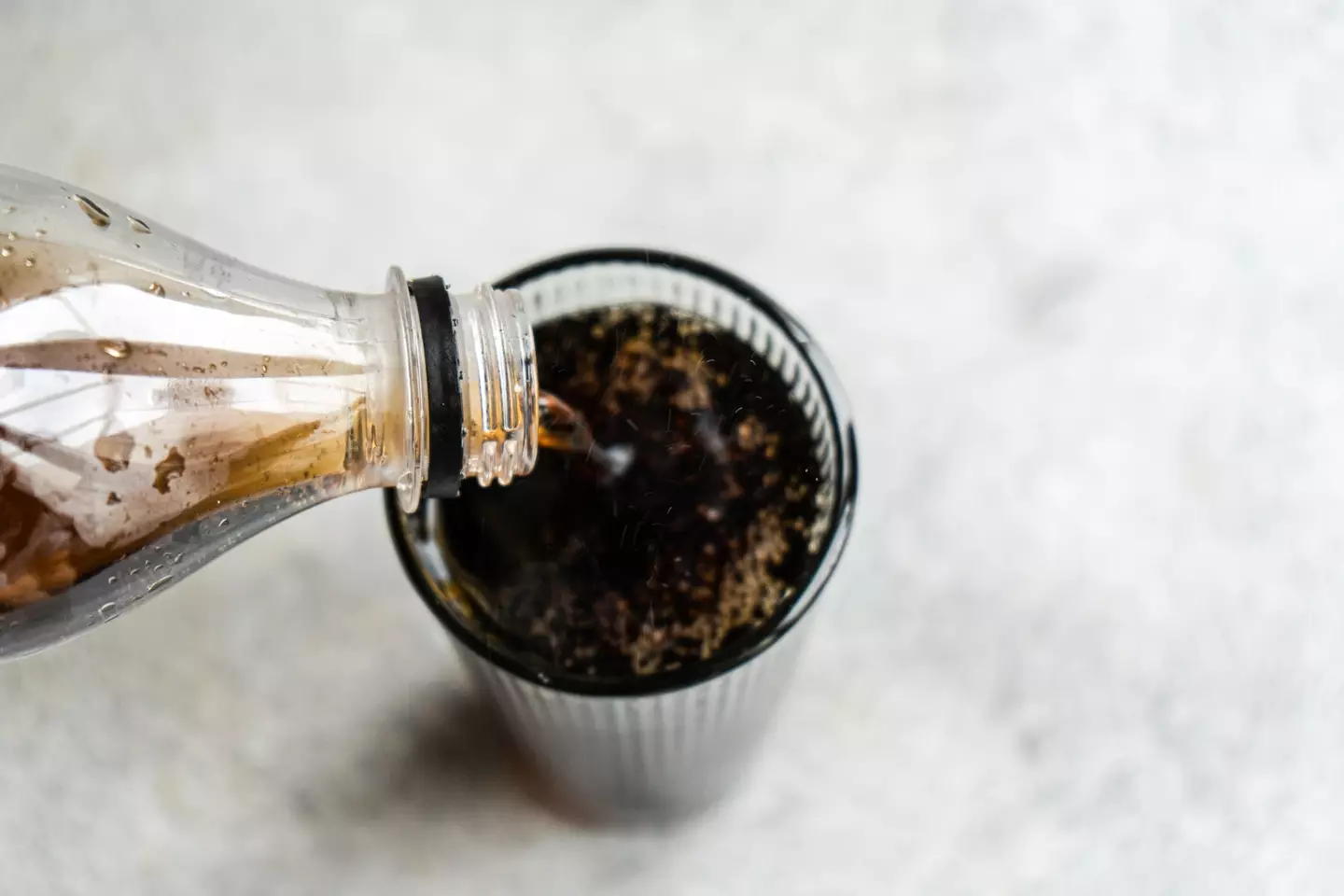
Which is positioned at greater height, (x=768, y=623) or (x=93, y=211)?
(x=93, y=211)

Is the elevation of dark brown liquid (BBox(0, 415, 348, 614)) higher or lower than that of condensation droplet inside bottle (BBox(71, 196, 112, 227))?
lower

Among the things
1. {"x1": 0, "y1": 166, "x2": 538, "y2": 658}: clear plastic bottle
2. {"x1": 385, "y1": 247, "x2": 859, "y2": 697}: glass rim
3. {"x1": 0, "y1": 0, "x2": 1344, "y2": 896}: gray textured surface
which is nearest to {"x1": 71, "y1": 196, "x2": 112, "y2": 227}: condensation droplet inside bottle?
{"x1": 0, "y1": 166, "x2": 538, "y2": 658}: clear plastic bottle

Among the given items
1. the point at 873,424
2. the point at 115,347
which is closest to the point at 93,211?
the point at 115,347

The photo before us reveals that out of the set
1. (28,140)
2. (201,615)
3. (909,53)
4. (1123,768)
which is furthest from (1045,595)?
(28,140)

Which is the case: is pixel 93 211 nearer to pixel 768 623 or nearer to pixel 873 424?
pixel 768 623

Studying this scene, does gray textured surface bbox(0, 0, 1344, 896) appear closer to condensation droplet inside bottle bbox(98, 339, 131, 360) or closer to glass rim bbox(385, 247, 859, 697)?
glass rim bbox(385, 247, 859, 697)

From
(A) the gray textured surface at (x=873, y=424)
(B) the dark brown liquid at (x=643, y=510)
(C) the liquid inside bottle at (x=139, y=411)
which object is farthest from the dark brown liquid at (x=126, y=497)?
(A) the gray textured surface at (x=873, y=424)

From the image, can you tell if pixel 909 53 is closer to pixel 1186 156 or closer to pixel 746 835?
pixel 1186 156

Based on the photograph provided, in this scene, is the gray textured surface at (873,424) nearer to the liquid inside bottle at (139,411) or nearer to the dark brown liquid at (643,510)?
the dark brown liquid at (643,510)
